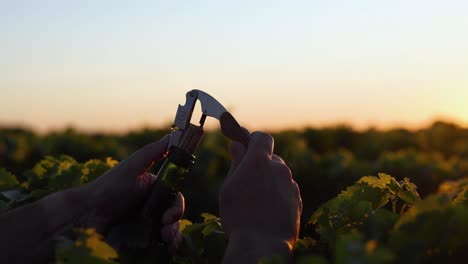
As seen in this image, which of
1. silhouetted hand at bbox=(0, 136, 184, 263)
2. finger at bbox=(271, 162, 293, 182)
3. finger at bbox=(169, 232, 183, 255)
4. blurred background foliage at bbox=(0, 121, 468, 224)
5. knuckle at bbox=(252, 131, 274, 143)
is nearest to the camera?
finger at bbox=(271, 162, 293, 182)

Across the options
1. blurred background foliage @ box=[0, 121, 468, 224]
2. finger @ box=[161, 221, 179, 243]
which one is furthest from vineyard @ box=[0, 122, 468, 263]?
finger @ box=[161, 221, 179, 243]

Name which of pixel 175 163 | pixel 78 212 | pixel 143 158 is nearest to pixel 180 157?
pixel 175 163

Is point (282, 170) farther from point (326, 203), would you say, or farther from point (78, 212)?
point (78, 212)

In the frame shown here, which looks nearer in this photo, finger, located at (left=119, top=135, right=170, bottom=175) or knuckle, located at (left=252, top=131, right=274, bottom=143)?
knuckle, located at (left=252, top=131, right=274, bottom=143)

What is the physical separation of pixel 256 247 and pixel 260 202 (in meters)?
0.16

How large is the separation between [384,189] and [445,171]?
783 cm

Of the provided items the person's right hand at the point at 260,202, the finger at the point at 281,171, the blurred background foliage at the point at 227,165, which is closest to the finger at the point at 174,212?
the person's right hand at the point at 260,202

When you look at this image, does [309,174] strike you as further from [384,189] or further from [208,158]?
[384,189]

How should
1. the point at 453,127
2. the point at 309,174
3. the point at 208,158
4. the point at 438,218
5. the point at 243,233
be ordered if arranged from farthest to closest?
the point at 453,127 → the point at 208,158 → the point at 309,174 → the point at 243,233 → the point at 438,218

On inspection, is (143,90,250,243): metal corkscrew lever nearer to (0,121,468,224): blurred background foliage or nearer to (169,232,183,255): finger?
(169,232,183,255): finger

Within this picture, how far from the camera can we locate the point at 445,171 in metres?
9.77

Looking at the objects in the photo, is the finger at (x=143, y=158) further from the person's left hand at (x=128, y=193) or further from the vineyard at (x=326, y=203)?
the vineyard at (x=326, y=203)

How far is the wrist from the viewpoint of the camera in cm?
204

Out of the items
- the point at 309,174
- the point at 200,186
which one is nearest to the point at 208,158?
the point at 200,186
